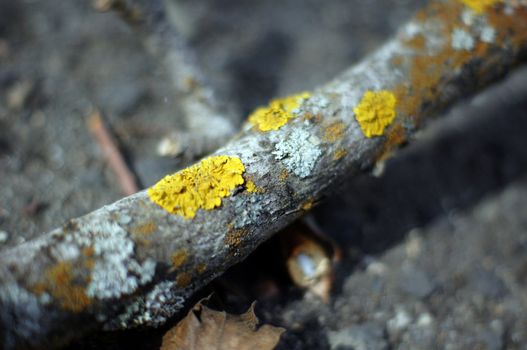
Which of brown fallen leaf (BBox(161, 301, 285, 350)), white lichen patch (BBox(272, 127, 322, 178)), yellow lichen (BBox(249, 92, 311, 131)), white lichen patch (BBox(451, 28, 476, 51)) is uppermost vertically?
yellow lichen (BBox(249, 92, 311, 131))

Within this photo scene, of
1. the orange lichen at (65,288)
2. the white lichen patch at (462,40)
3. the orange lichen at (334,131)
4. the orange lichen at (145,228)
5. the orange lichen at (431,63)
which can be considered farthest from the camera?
the white lichen patch at (462,40)

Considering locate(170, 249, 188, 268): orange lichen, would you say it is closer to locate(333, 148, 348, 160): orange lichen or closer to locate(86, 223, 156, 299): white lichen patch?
locate(86, 223, 156, 299): white lichen patch

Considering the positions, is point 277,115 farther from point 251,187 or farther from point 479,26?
point 479,26

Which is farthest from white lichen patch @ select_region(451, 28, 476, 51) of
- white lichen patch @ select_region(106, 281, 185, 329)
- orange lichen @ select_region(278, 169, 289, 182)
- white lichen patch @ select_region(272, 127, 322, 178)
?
white lichen patch @ select_region(106, 281, 185, 329)

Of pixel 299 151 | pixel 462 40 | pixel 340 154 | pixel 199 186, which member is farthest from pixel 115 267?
pixel 462 40

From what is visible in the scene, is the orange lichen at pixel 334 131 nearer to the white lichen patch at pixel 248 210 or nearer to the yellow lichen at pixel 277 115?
the yellow lichen at pixel 277 115

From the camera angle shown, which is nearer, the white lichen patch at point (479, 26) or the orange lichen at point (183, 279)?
the orange lichen at point (183, 279)

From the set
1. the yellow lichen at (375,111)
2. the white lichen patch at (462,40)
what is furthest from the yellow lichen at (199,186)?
the white lichen patch at (462,40)
